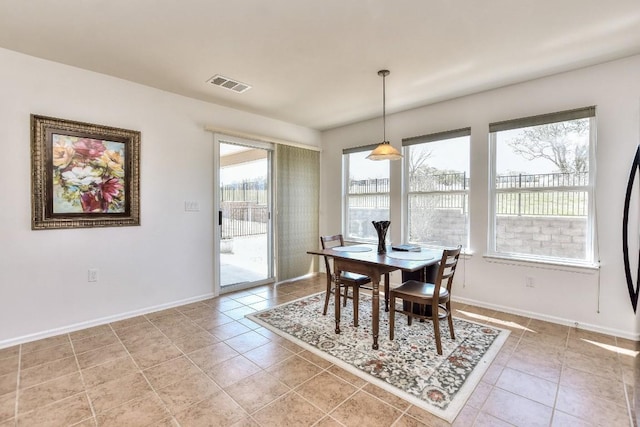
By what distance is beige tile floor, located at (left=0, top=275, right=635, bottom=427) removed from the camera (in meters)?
1.75

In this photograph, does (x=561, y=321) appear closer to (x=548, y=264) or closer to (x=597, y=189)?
(x=548, y=264)

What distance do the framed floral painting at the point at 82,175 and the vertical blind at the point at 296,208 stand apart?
1936 millimetres

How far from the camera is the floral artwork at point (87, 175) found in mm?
2820

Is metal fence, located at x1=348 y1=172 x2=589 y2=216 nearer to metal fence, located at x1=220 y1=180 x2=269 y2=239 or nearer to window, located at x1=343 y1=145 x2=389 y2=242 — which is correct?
window, located at x1=343 y1=145 x2=389 y2=242

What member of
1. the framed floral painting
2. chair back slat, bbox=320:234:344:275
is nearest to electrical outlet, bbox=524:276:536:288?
chair back slat, bbox=320:234:344:275

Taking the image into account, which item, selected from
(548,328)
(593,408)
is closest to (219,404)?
(593,408)

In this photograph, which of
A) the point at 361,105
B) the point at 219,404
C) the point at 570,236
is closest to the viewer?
the point at 219,404

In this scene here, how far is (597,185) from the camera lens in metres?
2.88

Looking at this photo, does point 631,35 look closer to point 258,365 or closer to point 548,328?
point 548,328

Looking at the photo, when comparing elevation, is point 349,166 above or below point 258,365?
above

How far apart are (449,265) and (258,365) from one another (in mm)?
1653

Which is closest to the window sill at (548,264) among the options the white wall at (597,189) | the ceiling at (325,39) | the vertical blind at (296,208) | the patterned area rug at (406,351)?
the white wall at (597,189)

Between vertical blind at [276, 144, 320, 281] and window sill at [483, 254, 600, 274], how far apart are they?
262cm

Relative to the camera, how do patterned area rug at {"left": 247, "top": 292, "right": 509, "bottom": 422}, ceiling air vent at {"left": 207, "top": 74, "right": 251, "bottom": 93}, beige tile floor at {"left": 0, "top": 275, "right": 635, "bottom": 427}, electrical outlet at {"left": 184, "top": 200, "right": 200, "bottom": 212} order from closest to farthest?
beige tile floor at {"left": 0, "top": 275, "right": 635, "bottom": 427}
patterned area rug at {"left": 247, "top": 292, "right": 509, "bottom": 422}
ceiling air vent at {"left": 207, "top": 74, "right": 251, "bottom": 93}
electrical outlet at {"left": 184, "top": 200, "right": 200, "bottom": 212}
